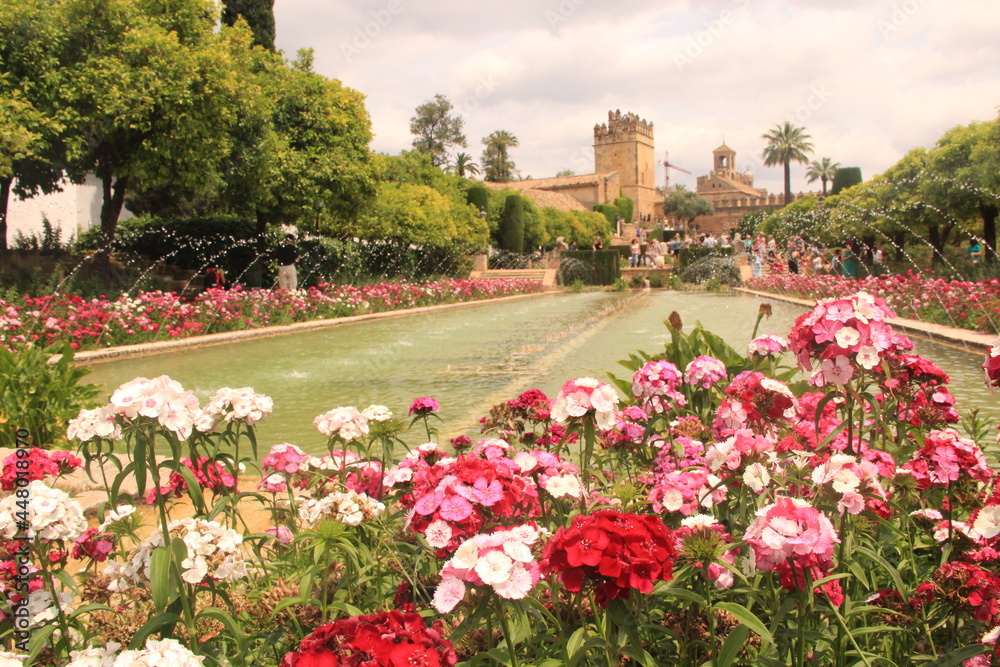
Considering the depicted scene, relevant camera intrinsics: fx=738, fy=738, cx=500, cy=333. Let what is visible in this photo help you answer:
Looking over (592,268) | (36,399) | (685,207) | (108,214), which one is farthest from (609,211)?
(36,399)

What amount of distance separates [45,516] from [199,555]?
1.18 ft

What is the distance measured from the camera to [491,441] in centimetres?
222

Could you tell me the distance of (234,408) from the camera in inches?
85.3

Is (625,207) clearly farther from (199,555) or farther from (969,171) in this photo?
(199,555)

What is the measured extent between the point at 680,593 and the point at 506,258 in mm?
36253

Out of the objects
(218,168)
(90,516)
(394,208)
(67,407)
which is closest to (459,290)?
(394,208)

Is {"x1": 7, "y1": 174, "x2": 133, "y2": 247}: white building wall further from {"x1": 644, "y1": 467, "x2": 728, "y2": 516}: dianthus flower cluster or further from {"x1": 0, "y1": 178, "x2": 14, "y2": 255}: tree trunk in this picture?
{"x1": 644, "y1": 467, "x2": 728, "y2": 516}: dianthus flower cluster

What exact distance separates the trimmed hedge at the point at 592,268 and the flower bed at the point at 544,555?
28.4 metres

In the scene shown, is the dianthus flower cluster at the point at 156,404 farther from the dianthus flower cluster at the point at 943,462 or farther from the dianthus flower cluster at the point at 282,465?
the dianthus flower cluster at the point at 943,462

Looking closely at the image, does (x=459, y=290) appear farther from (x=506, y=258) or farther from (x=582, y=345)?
(x=506, y=258)

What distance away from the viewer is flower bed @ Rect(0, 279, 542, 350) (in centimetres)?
869

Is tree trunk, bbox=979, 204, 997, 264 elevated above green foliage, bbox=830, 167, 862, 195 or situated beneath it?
situated beneath

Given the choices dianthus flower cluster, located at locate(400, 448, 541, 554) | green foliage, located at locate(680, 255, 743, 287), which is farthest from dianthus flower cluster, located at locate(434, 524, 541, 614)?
green foliage, located at locate(680, 255, 743, 287)

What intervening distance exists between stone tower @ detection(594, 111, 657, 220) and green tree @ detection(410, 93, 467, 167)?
28.2m
